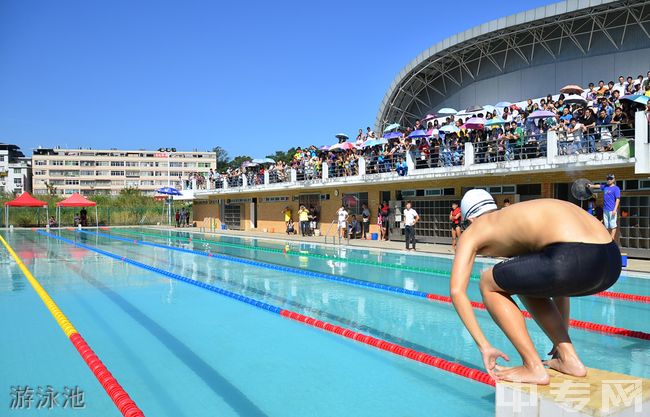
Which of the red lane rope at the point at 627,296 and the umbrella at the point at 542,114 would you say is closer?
the red lane rope at the point at 627,296

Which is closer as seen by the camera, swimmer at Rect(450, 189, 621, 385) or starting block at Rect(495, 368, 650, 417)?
starting block at Rect(495, 368, 650, 417)

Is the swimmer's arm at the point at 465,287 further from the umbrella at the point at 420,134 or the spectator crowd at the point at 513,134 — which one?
the umbrella at the point at 420,134

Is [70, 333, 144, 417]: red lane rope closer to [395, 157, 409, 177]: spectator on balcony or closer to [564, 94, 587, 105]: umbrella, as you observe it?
[564, 94, 587, 105]: umbrella

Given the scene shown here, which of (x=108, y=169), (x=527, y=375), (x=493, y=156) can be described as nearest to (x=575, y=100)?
(x=493, y=156)

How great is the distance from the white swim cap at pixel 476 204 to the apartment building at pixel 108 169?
295ft

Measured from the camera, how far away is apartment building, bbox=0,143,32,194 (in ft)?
293

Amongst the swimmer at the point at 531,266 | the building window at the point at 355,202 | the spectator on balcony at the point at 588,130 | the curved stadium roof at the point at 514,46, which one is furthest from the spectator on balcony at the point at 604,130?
the swimmer at the point at 531,266

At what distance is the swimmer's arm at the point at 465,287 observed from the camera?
2.61m

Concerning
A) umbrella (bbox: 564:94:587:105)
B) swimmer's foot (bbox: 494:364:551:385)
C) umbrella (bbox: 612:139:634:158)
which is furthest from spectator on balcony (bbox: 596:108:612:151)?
swimmer's foot (bbox: 494:364:551:385)

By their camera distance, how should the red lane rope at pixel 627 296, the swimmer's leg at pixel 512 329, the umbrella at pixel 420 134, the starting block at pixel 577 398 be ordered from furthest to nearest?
the umbrella at pixel 420 134 < the red lane rope at pixel 627 296 < the swimmer's leg at pixel 512 329 < the starting block at pixel 577 398

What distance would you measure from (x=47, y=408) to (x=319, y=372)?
221 centimetres

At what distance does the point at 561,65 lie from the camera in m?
24.5

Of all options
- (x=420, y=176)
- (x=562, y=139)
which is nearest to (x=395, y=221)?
(x=420, y=176)

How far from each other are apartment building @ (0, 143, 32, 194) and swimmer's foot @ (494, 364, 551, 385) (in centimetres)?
9617
